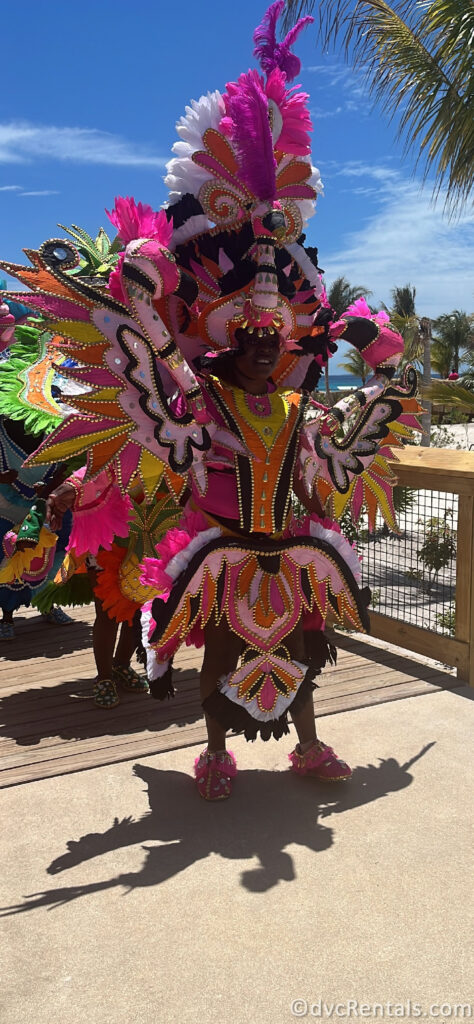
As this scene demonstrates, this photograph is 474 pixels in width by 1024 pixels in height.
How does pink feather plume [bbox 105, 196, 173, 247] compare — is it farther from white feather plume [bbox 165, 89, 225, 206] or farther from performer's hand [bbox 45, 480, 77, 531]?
performer's hand [bbox 45, 480, 77, 531]

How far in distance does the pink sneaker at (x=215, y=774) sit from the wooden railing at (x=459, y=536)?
151 centimetres

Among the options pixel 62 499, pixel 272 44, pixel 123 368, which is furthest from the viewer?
pixel 62 499

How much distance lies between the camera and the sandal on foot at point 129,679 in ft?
13.3

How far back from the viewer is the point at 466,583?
13.0 ft

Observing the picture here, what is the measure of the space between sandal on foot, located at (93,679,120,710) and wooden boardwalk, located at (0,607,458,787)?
0.12ft

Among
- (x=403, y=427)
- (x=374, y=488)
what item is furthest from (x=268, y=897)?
(x=403, y=427)

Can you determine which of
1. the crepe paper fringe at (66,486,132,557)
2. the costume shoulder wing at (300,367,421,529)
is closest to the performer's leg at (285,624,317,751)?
the costume shoulder wing at (300,367,421,529)

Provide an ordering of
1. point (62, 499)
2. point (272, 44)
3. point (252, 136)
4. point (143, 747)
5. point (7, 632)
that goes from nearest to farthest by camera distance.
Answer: point (252, 136) → point (272, 44) → point (62, 499) → point (143, 747) → point (7, 632)

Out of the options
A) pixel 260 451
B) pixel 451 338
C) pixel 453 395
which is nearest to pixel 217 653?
pixel 260 451

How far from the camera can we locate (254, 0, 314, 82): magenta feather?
2766mm

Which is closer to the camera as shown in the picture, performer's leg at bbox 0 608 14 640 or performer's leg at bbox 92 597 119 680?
performer's leg at bbox 92 597 119 680

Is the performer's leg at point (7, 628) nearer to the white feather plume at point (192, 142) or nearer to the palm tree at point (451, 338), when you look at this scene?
the white feather plume at point (192, 142)

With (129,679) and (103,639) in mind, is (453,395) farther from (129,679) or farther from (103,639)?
(103,639)

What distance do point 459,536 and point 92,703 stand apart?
75.8 inches
